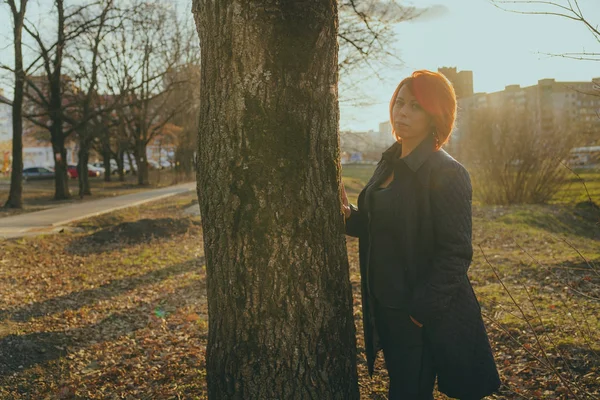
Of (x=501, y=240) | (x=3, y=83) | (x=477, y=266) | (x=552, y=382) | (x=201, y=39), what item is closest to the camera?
(x=201, y=39)

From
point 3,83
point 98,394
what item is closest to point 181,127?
point 3,83

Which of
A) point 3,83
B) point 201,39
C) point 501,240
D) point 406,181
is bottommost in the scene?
point 501,240

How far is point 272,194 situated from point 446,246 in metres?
0.82

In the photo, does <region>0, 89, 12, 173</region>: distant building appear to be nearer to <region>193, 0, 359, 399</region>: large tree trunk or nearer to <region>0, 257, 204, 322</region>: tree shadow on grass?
<region>0, 257, 204, 322</region>: tree shadow on grass

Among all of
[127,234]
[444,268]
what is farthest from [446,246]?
A: [127,234]

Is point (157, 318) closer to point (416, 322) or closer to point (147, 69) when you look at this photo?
point (416, 322)

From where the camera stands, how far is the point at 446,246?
2.45 m

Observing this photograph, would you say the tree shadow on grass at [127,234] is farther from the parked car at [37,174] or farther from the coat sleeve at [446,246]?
the parked car at [37,174]

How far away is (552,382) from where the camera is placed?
3629 mm

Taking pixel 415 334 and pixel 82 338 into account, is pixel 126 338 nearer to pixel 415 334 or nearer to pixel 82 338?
pixel 82 338

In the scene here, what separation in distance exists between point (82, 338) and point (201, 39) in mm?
3640

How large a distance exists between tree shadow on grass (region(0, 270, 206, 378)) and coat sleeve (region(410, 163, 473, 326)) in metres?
3.38

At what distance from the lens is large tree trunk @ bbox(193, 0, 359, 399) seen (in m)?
2.56

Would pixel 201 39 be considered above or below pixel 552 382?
above
